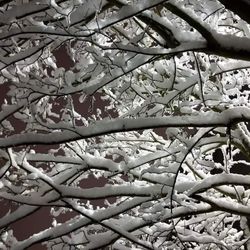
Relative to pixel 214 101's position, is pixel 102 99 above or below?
above

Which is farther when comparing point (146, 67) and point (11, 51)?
point (146, 67)

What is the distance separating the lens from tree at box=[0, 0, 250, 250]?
298 cm

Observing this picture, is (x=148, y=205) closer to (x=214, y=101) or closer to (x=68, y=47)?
(x=214, y=101)

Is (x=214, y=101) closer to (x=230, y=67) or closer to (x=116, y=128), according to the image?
(x=230, y=67)

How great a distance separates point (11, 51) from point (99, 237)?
2.15m

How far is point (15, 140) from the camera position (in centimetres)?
339

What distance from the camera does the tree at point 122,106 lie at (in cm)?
298

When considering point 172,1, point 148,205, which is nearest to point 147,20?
point 172,1

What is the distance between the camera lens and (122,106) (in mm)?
5219

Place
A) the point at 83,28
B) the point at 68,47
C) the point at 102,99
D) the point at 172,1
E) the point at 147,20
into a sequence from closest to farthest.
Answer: the point at 83,28 → the point at 172,1 → the point at 147,20 → the point at 68,47 → the point at 102,99

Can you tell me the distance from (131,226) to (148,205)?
282 millimetres

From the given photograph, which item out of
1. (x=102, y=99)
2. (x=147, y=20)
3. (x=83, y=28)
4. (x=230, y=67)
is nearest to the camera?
(x=83, y=28)

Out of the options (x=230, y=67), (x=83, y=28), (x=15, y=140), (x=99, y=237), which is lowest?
(x=99, y=237)

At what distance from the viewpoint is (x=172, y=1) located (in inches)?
123
